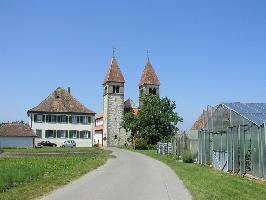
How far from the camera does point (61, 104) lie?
83.9 metres

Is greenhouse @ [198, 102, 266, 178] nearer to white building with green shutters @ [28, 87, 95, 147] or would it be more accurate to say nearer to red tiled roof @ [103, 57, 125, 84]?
white building with green shutters @ [28, 87, 95, 147]

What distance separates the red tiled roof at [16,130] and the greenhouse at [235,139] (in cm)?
4631

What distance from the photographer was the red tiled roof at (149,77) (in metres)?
96.7

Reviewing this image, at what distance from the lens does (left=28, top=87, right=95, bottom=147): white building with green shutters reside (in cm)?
8131

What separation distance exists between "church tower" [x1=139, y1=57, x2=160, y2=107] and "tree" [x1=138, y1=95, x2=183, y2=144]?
21.7 m

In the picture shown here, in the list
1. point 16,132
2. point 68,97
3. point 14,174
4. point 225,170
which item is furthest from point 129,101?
point 14,174

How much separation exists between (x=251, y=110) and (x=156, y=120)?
45.8 meters

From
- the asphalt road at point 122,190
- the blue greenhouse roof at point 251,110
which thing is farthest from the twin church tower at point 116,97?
the asphalt road at point 122,190

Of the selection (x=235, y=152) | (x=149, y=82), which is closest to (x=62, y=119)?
(x=149, y=82)

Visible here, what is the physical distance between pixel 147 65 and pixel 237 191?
274ft

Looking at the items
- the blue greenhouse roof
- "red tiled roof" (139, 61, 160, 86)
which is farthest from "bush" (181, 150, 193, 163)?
"red tiled roof" (139, 61, 160, 86)

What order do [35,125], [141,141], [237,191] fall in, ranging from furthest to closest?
[35,125], [141,141], [237,191]

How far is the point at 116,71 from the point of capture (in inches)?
3752

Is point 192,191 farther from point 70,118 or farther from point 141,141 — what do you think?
point 70,118
